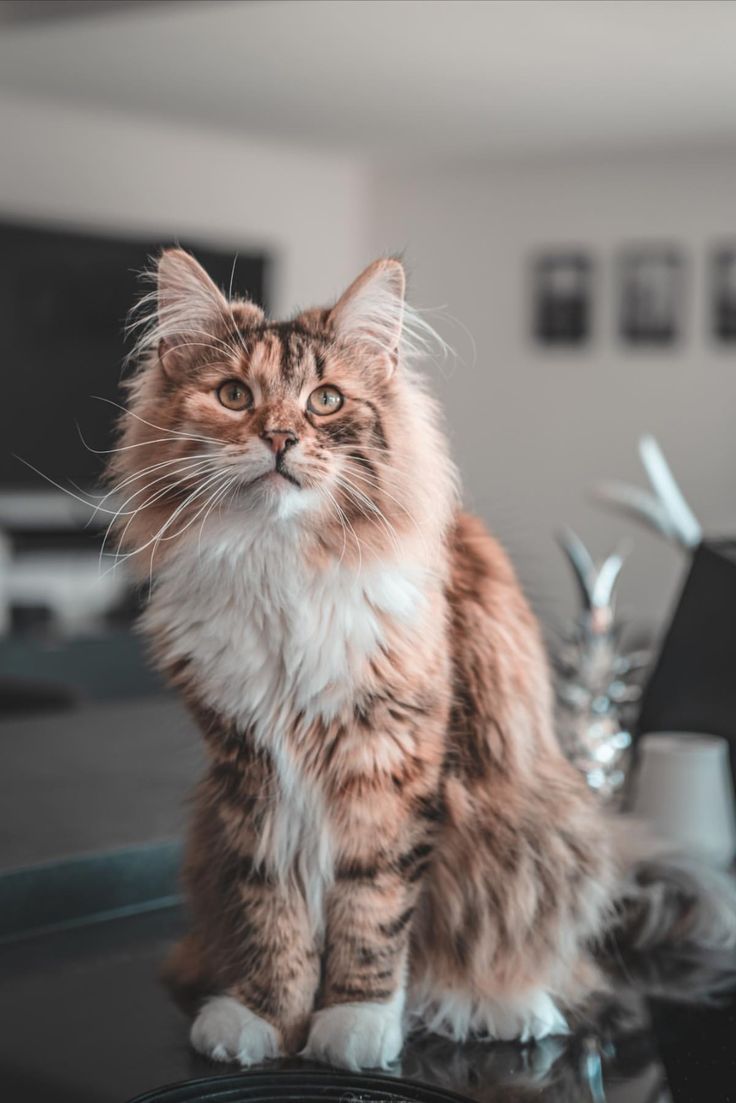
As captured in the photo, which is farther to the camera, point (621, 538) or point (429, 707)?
point (621, 538)

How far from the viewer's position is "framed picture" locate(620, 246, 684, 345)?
241 inches

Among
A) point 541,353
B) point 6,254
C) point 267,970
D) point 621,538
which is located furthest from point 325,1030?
point 541,353

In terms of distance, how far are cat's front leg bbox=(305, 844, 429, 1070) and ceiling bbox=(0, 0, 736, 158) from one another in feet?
4.74

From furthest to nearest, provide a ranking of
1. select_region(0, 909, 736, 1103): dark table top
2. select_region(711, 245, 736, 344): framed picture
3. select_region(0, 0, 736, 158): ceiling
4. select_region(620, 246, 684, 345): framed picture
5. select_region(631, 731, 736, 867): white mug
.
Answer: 1. select_region(620, 246, 684, 345): framed picture
2. select_region(711, 245, 736, 344): framed picture
3. select_region(0, 0, 736, 158): ceiling
4. select_region(631, 731, 736, 867): white mug
5. select_region(0, 909, 736, 1103): dark table top

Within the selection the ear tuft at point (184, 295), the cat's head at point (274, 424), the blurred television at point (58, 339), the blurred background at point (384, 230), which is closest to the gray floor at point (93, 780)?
the cat's head at point (274, 424)

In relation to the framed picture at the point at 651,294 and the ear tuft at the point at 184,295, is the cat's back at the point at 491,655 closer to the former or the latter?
the ear tuft at the point at 184,295

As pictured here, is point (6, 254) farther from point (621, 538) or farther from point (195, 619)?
point (195, 619)

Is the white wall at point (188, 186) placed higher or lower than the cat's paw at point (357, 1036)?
higher

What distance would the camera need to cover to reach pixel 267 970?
969 mm

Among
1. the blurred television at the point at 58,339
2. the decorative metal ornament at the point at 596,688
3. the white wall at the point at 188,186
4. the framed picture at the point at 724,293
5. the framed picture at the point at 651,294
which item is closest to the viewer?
the decorative metal ornament at the point at 596,688

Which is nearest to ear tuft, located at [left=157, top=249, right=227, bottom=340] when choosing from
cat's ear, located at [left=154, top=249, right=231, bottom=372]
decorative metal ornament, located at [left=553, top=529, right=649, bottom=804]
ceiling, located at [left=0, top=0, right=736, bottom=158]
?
cat's ear, located at [left=154, top=249, right=231, bottom=372]

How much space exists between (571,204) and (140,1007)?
577 cm

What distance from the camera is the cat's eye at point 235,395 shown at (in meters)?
0.94

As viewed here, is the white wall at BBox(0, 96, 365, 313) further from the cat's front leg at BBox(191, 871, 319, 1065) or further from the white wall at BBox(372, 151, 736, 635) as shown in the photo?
the cat's front leg at BBox(191, 871, 319, 1065)
